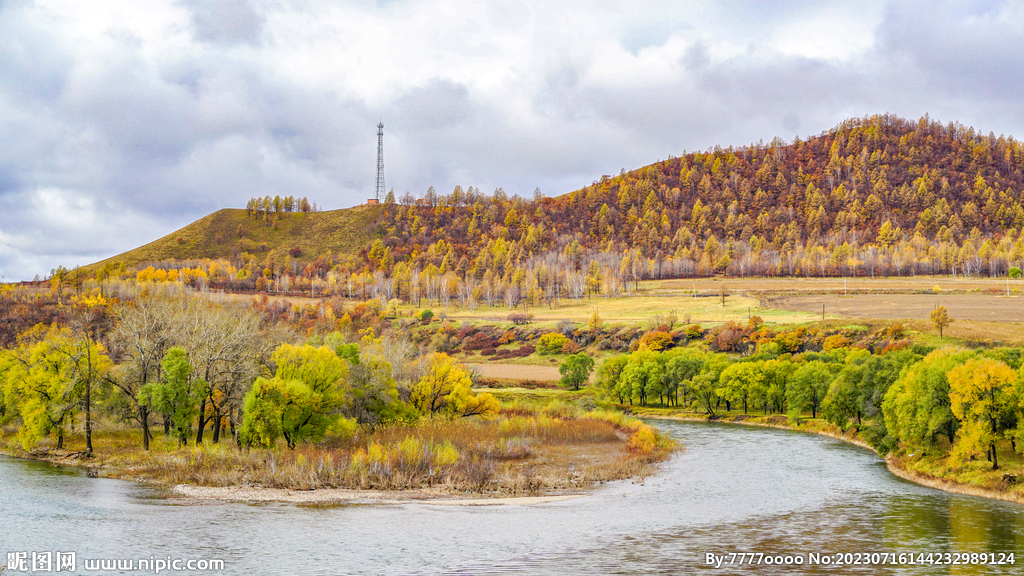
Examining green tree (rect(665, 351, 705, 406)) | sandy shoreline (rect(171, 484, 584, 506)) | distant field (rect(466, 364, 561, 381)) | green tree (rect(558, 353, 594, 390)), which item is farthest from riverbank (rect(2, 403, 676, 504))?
distant field (rect(466, 364, 561, 381))

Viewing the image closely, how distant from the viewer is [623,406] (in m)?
119

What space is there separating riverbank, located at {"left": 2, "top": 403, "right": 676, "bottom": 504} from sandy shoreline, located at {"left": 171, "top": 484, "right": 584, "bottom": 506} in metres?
0.07

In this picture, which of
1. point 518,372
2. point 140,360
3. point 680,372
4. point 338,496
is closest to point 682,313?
point 518,372

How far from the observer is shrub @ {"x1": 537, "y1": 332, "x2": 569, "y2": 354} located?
157 metres

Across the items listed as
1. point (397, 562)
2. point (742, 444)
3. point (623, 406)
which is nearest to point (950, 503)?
point (742, 444)

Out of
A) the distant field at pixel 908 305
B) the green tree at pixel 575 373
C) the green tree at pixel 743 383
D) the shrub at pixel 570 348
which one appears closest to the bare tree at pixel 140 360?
the green tree at pixel 743 383

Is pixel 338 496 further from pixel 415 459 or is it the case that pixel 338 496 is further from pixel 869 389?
pixel 869 389

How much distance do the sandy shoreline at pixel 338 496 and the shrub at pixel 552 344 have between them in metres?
111

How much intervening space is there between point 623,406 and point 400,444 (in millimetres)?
72888

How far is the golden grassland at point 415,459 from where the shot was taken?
153 feet

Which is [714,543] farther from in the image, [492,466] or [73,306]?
[73,306]

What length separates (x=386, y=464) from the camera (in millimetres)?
47688

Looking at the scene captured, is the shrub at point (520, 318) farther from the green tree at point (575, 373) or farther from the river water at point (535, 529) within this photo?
the river water at point (535, 529)

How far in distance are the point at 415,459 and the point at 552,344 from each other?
4278 inches
